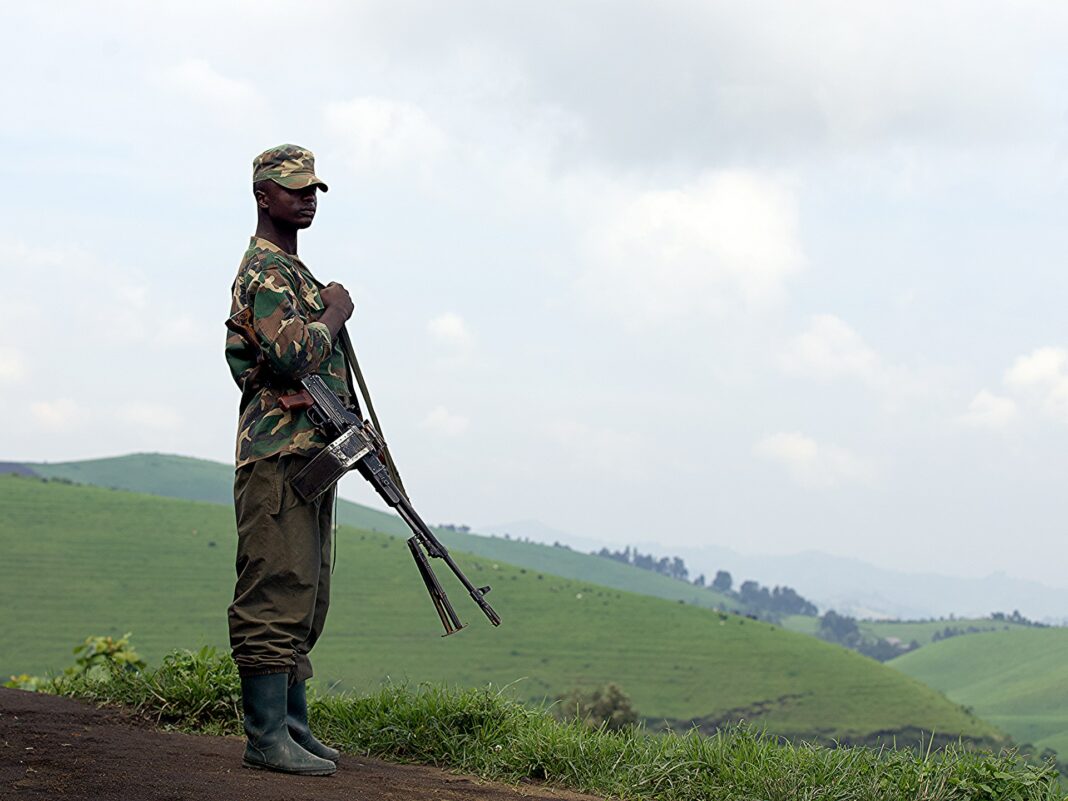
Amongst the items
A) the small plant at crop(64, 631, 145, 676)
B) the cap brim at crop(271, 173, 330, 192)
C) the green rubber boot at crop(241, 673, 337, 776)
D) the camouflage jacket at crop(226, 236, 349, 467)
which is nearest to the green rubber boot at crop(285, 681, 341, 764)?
the green rubber boot at crop(241, 673, 337, 776)

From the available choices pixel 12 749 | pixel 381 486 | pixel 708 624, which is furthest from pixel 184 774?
pixel 708 624

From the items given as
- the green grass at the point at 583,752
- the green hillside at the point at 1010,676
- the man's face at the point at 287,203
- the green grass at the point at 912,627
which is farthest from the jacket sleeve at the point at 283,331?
the green grass at the point at 912,627

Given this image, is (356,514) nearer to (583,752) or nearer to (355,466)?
(583,752)

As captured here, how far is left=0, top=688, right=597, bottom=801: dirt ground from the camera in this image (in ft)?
19.5

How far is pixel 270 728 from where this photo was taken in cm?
677

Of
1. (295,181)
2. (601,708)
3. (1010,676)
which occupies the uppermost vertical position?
(295,181)

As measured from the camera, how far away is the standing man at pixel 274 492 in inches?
265

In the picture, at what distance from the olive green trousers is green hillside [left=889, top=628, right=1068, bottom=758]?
8381 centimetres

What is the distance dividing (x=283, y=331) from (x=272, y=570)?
1.22 metres

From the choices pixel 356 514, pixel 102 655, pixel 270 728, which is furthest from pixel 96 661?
pixel 356 514

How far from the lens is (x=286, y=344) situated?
6.67 m

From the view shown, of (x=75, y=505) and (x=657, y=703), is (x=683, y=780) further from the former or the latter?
(x=75, y=505)

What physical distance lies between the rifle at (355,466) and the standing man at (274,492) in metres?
0.08

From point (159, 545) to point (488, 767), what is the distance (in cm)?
8182
